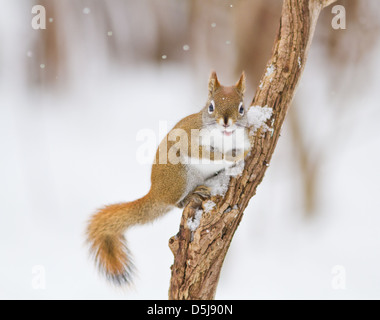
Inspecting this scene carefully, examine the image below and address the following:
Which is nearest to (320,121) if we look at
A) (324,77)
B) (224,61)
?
(324,77)

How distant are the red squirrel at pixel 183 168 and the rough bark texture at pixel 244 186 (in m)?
0.08

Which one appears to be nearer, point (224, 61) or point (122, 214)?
point (122, 214)

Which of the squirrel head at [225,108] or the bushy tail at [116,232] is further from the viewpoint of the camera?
the bushy tail at [116,232]

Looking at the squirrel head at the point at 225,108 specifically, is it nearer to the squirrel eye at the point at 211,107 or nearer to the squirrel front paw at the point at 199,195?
the squirrel eye at the point at 211,107

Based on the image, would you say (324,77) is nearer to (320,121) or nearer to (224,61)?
(320,121)

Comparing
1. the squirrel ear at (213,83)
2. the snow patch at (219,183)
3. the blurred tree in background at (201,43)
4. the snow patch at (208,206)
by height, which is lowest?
the snow patch at (208,206)

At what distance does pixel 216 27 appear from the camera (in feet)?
8.75

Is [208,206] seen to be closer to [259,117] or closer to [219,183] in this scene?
[219,183]

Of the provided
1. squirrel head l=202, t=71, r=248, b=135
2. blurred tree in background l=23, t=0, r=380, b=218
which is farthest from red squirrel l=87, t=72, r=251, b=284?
blurred tree in background l=23, t=0, r=380, b=218

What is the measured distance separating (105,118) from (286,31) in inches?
71.7

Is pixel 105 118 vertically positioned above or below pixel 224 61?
below

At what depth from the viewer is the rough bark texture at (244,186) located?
4.65 feet

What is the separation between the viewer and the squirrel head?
1.36 meters

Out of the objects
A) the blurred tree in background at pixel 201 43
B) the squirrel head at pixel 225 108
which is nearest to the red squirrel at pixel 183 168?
the squirrel head at pixel 225 108
